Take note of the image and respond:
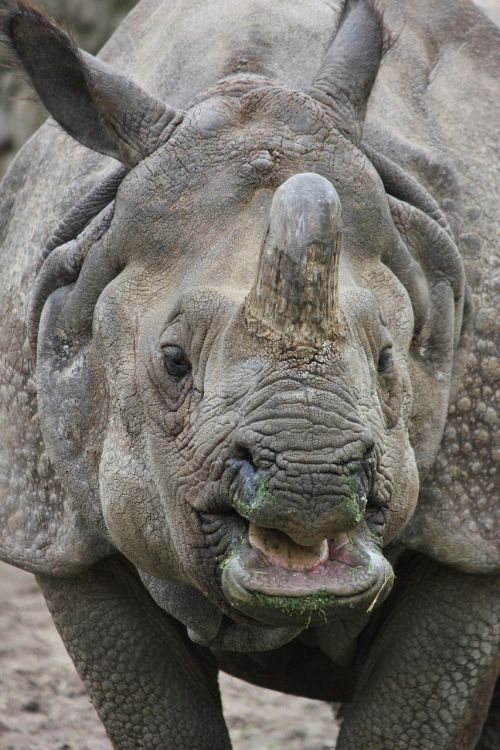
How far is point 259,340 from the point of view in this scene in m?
4.73

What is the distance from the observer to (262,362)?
185 inches

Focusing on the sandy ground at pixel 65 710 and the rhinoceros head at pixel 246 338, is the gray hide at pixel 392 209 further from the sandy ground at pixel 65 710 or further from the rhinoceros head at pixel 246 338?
the sandy ground at pixel 65 710

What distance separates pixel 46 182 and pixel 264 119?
1.31m

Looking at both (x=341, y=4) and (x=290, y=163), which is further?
(x=341, y=4)

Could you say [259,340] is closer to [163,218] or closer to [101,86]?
[163,218]

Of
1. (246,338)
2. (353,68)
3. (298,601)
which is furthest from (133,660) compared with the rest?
(353,68)

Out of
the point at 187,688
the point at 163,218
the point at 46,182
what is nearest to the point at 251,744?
the point at 187,688

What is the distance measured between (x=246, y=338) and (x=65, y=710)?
4.23 m

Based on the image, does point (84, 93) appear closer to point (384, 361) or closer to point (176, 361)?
point (176, 361)

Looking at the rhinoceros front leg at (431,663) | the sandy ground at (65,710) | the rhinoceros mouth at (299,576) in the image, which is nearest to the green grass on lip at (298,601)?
the rhinoceros mouth at (299,576)

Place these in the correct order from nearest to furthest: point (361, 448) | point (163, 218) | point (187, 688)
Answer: point (361, 448)
point (163, 218)
point (187, 688)

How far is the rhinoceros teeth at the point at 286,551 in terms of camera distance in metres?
4.72

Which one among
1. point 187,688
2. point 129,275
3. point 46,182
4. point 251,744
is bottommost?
point 251,744

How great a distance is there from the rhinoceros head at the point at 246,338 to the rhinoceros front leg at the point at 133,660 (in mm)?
540
